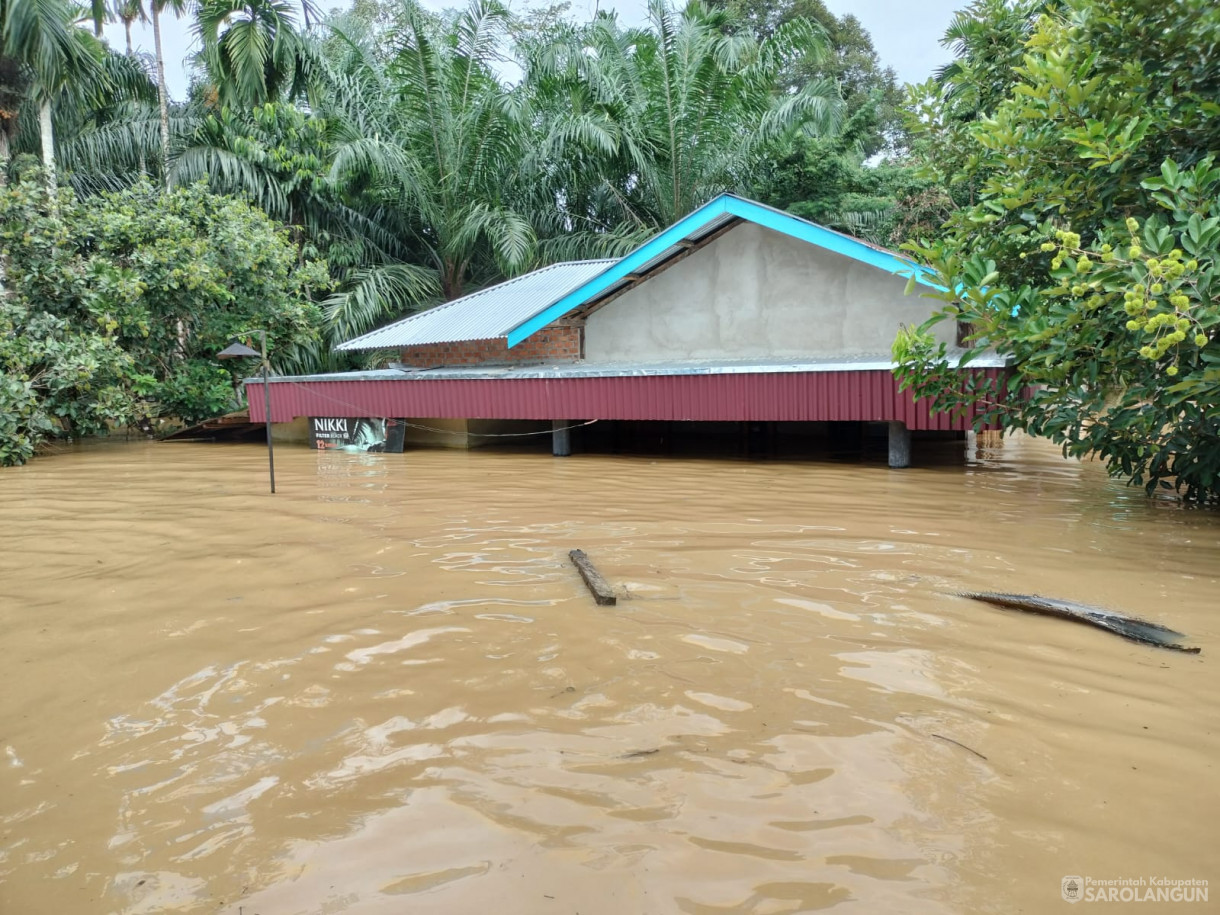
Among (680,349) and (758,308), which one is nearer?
(758,308)

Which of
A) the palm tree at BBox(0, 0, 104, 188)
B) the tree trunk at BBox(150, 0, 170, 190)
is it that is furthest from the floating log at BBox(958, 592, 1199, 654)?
the tree trunk at BBox(150, 0, 170, 190)

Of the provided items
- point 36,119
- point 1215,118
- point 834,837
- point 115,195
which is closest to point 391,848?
point 834,837

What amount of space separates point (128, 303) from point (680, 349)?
10.1 metres

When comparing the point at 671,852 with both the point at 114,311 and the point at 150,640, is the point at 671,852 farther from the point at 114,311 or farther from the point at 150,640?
the point at 114,311

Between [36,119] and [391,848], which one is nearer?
[391,848]

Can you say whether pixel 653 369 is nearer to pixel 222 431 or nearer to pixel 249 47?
pixel 222 431

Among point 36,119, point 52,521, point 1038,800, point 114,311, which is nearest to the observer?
point 1038,800

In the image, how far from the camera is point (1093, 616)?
3.87 m

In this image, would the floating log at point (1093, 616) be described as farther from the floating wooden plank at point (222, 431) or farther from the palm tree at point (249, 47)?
the palm tree at point (249, 47)

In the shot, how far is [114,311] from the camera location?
14867 millimetres

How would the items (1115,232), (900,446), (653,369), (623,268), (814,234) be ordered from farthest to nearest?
(623,268) < (653,369) < (814,234) < (900,446) < (1115,232)

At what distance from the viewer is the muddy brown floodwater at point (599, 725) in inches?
84.2

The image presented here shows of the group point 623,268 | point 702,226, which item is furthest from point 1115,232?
point 623,268

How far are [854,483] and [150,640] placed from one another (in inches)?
Answer: 280
